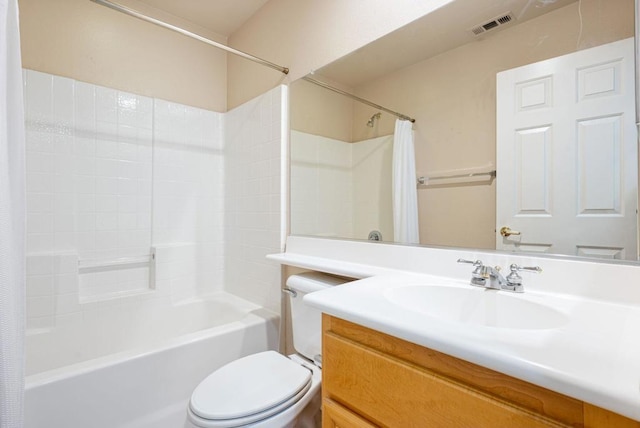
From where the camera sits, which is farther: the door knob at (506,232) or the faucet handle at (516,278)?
the door knob at (506,232)

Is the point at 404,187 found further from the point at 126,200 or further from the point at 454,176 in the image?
the point at 126,200

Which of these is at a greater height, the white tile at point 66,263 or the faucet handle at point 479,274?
the faucet handle at point 479,274

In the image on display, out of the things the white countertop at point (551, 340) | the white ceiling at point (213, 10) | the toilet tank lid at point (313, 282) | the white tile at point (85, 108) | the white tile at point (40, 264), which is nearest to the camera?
the white countertop at point (551, 340)

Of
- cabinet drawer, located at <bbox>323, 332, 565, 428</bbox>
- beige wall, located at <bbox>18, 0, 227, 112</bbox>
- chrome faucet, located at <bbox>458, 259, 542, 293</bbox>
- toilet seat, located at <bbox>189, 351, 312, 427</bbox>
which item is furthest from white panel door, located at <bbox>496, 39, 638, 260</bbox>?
beige wall, located at <bbox>18, 0, 227, 112</bbox>

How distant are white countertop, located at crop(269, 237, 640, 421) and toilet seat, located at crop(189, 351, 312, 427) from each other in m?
0.48

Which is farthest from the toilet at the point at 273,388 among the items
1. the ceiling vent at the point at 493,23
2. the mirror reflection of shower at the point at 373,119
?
the ceiling vent at the point at 493,23

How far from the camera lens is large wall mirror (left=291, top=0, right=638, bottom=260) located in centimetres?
83

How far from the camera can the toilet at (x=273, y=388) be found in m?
0.98

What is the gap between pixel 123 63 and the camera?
6.39 ft

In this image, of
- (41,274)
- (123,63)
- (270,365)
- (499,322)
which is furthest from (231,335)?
(123,63)

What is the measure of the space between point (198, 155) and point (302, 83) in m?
1.02

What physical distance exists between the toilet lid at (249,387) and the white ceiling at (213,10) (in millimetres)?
2168

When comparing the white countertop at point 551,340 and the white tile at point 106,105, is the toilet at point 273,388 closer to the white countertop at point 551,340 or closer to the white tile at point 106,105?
the white countertop at point 551,340

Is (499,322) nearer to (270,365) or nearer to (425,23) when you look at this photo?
(270,365)
